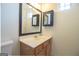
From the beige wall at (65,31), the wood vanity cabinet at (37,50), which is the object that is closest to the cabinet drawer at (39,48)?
the wood vanity cabinet at (37,50)

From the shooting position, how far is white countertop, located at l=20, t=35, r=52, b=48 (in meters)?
1.23

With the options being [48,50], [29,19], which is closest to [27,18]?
[29,19]

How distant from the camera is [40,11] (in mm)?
1241

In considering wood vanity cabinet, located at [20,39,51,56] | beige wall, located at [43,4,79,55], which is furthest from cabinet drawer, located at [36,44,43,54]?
beige wall, located at [43,4,79,55]

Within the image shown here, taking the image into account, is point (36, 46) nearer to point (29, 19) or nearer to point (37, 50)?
point (37, 50)

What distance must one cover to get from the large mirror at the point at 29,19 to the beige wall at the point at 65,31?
90 mm

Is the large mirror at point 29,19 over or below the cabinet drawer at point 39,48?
over

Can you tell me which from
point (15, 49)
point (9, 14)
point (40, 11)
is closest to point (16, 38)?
point (15, 49)

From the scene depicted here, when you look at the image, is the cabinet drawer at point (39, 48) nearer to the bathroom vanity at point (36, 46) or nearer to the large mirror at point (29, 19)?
the bathroom vanity at point (36, 46)

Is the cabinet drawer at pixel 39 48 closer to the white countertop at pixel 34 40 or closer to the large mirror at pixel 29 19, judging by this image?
the white countertop at pixel 34 40

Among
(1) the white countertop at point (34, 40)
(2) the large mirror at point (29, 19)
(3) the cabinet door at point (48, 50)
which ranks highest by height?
(2) the large mirror at point (29, 19)

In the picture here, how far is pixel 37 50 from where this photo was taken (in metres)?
1.22

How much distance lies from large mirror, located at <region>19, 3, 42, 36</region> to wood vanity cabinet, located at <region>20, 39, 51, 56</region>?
0.13m

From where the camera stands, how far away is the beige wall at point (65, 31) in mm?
1228
